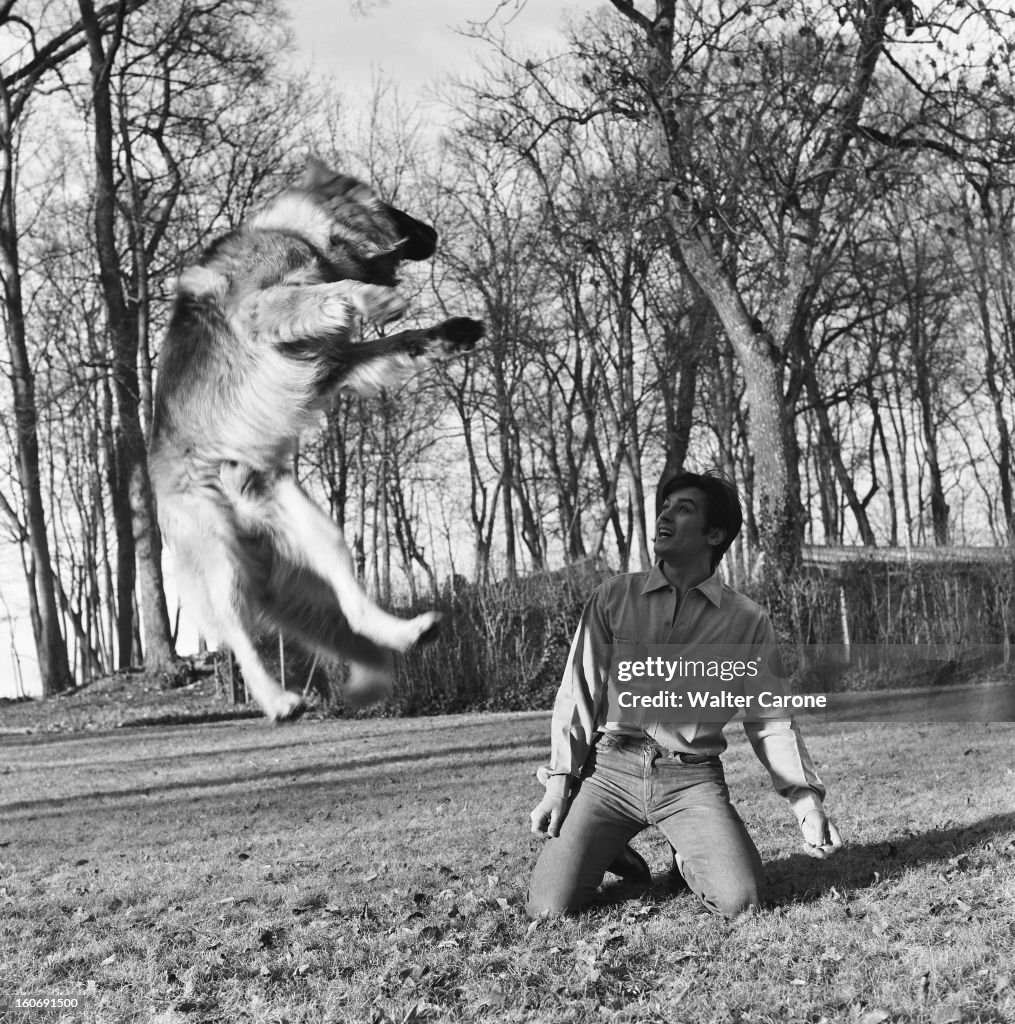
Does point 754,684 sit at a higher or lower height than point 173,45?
lower

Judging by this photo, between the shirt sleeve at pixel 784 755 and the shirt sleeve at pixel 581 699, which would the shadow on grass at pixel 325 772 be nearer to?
the shirt sleeve at pixel 581 699

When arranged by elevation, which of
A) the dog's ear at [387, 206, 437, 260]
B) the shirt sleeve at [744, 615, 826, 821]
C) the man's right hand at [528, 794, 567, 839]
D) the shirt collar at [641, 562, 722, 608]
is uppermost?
the dog's ear at [387, 206, 437, 260]

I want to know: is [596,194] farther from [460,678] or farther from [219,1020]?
[460,678]

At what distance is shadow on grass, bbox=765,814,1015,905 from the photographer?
19.7 ft

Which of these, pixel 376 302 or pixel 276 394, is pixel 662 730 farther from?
pixel 376 302

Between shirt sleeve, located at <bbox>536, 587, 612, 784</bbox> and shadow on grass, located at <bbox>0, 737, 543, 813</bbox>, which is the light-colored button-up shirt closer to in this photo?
shirt sleeve, located at <bbox>536, 587, 612, 784</bbox>

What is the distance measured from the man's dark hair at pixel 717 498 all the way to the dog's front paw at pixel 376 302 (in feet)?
9.80

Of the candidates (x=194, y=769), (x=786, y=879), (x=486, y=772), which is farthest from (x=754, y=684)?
(x=194, y=769)

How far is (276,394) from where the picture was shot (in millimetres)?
2295

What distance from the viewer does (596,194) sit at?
4758mm

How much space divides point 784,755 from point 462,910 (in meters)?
1.98

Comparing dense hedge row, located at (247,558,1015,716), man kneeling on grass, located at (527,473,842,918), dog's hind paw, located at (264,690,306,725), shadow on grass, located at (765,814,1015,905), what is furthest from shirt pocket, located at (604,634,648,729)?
dense hedge row, located at (247,558,1015,716)

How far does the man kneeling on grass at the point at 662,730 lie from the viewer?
547cm

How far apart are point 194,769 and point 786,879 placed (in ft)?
23.6
